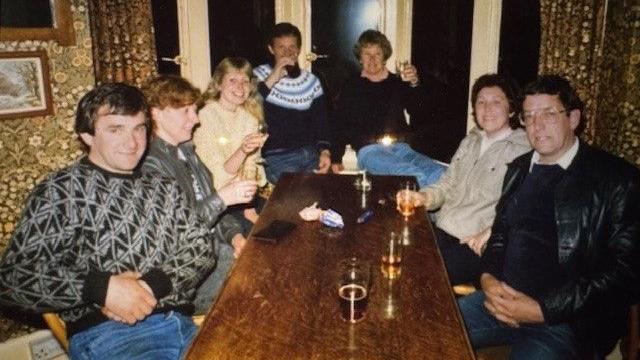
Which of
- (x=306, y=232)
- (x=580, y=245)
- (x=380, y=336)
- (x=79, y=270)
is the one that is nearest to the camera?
(x=380, y=336)

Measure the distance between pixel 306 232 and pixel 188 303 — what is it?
650 millimetres

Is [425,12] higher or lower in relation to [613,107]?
higher

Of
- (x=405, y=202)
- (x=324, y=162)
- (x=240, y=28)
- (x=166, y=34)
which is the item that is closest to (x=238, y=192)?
(x=405, y=202)

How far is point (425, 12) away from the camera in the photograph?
5012 mm

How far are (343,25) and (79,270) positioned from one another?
152 inches

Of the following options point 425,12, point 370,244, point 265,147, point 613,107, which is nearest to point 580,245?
point 370,244

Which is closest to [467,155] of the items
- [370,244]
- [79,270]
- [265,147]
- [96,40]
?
[370,244]

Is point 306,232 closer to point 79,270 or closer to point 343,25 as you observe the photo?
point 79,270

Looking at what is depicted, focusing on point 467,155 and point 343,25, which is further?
point 343,25

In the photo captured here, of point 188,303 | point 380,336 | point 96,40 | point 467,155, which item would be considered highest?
point 96,40

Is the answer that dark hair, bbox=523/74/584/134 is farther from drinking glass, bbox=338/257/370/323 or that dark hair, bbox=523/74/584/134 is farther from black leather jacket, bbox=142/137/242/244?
black leather jacket, bbox=142/137/242/244

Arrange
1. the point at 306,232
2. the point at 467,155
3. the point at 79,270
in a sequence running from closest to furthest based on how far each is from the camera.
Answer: the point at 79,270 → the point at 306,232 → the point at 467,155

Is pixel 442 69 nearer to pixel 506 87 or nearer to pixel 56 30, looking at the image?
pixel 506 87

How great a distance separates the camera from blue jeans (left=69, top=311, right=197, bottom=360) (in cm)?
195
